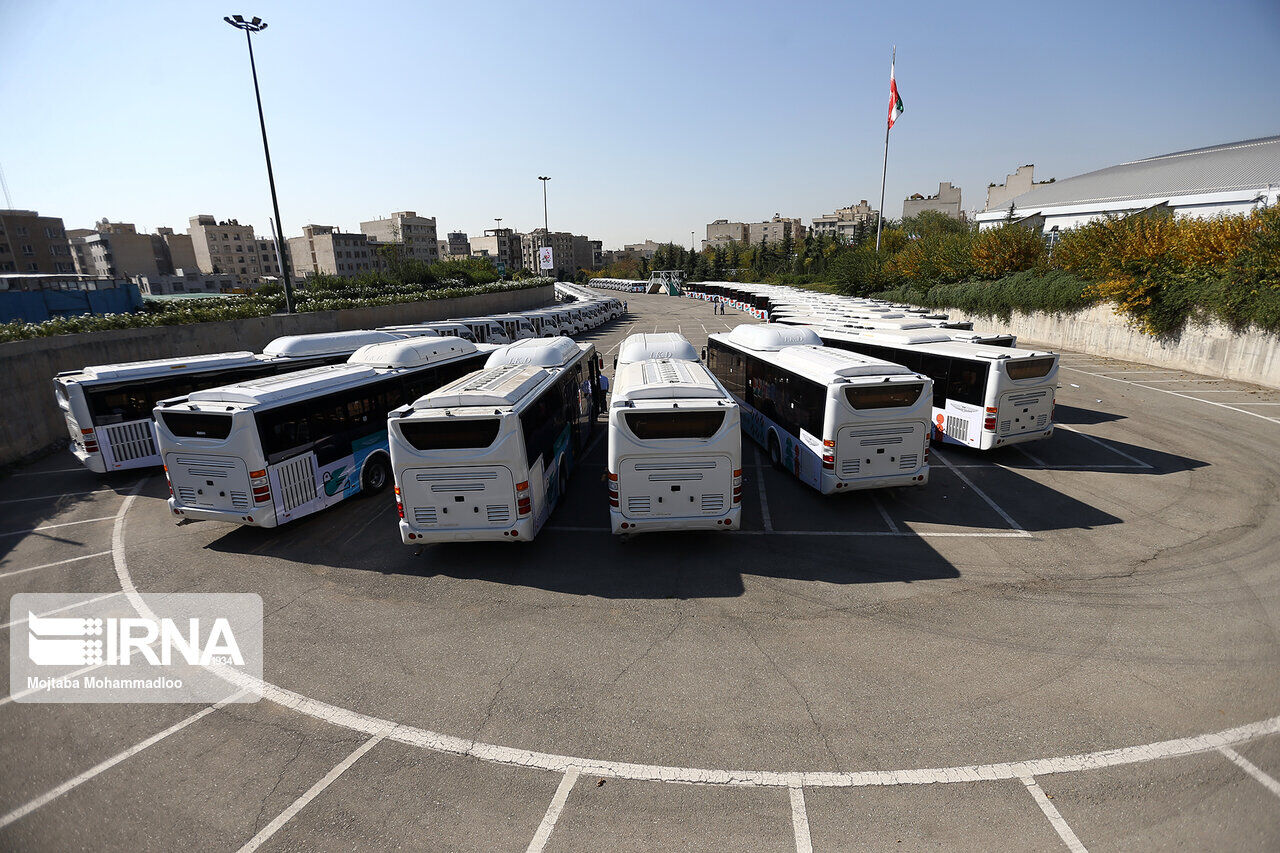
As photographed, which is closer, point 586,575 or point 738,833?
point 738,833

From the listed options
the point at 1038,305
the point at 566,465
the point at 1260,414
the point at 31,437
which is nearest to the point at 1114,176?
the point at 1038,305

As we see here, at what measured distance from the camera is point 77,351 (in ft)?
55.0

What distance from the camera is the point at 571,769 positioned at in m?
5.11

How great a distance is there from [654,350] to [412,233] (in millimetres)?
139728

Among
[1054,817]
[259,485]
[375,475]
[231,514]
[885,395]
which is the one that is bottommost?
[1054,817]

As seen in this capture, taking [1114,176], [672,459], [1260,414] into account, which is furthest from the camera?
[1114,176]

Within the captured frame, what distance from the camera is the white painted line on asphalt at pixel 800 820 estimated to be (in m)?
4.36

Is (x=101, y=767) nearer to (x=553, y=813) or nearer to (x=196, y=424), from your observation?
(x=553, y=813)

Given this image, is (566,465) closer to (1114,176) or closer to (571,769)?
(571,769)

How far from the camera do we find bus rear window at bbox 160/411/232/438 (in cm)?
909

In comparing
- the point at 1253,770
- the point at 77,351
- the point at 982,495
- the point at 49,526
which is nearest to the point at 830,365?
the point at 982,495

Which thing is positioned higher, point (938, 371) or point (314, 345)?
point (314, 345)

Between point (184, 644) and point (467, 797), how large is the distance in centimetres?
500

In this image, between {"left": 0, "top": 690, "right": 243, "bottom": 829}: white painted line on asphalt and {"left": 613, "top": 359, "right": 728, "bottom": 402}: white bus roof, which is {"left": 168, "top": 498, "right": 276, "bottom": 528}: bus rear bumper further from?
{"left": 613, "top": 359, "right": 728, "bottom": 402}: white bus roof
